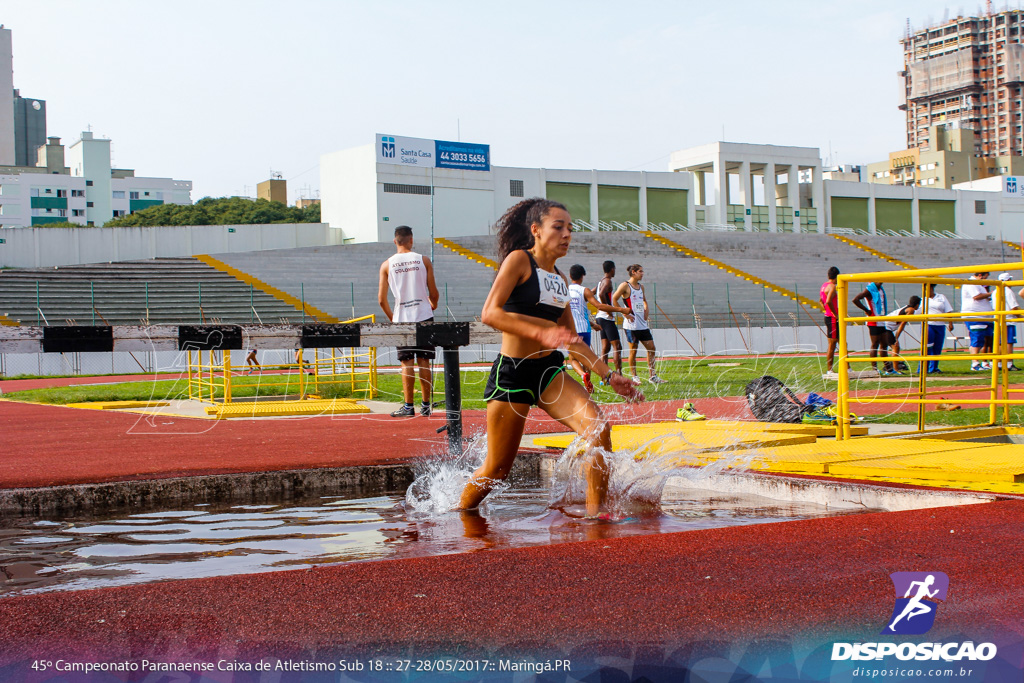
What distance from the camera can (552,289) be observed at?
15.3ft

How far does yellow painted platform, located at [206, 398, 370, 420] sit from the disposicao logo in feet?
28.8

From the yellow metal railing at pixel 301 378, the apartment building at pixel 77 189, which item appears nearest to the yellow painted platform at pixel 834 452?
the yellow metal railing at pixel 301 378

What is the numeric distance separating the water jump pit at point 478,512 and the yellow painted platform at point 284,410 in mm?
5101

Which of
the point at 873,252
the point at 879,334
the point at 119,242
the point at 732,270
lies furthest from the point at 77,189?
the point at 879,334

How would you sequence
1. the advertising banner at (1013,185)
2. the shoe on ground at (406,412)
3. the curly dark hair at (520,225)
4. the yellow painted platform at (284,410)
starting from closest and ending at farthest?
the curly dark hair at (520,225), the shoe on ground at (406,412), the yellow painted platform at (284,410), the advertising banner at (1013,185)

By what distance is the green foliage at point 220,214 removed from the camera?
234 ft

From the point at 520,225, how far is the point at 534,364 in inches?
30.6

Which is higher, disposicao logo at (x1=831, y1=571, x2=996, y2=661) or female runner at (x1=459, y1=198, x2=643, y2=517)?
female runner at (x1=459, y1=198, x2=643, y2=517)

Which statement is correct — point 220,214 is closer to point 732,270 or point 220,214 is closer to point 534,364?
point 732,270

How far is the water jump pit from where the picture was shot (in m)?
3.82

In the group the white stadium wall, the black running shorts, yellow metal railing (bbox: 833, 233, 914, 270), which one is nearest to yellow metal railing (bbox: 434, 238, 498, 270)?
the white stadium wall

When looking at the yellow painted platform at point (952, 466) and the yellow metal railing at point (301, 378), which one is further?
the yellow metal railing at point (301, 378)

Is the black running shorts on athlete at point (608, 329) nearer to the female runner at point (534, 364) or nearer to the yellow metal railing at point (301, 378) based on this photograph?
the yellow metal railing at point (301, 378)

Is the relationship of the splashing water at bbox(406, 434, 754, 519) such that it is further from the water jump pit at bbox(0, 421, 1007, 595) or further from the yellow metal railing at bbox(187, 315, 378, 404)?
the yellow metal railing at bbox(187, 315, 378, 404)
